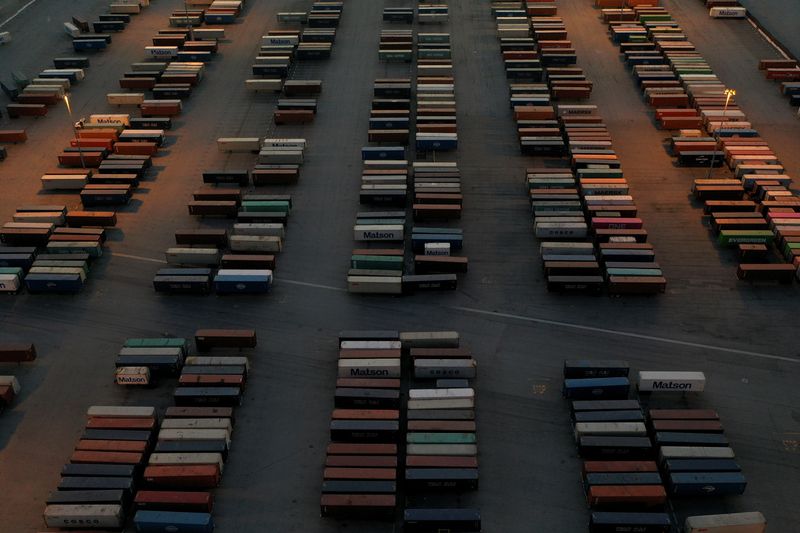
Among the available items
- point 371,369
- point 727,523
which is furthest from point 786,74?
point 371,369

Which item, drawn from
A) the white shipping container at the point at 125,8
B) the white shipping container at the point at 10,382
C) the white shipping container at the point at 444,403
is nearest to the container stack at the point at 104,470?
the white shipping container at the point at 10,382

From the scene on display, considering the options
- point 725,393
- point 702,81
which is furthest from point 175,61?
point 725,393

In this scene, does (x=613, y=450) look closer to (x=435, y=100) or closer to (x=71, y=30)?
(x=435, y=100)

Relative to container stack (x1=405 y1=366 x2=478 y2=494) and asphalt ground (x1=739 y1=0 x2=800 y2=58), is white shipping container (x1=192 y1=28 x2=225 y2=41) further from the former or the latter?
asphalt ground (x1=739 y1=0 x2=800 y2=58)

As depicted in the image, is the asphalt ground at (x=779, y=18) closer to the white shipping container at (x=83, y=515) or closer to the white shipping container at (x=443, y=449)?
the white shipping container at (x=443, y=449)

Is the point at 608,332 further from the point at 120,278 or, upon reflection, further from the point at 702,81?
the point at 702,81

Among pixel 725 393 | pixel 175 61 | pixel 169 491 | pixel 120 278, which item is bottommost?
pixel 169 491

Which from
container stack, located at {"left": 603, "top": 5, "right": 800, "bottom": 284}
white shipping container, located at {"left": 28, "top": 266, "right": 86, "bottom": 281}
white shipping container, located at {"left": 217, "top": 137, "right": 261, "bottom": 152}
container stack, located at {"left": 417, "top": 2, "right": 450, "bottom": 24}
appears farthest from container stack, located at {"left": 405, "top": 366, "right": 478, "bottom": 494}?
container stack, located at {"left": 417, "top": 2, "right": 450, "bottom": 24}
